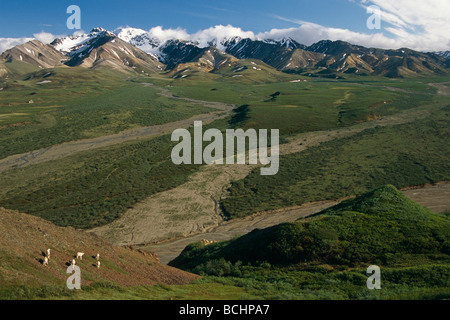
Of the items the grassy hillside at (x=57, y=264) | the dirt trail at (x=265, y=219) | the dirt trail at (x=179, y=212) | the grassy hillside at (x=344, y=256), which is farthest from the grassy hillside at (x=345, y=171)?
the grassy hillside at (x=57, y=264)

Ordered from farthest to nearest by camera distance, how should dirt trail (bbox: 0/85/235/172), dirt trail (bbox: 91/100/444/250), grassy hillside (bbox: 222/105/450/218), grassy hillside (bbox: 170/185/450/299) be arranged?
dirt trail (bbox: 0/85/235/172)
grassy hillside (bbox: 222/105/450/218)
dirt trail (bbox: 91/100/444/250)
grassy hillside (bbox: 170/185/450/299)

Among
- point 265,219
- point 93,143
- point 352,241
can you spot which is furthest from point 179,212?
point 93,143

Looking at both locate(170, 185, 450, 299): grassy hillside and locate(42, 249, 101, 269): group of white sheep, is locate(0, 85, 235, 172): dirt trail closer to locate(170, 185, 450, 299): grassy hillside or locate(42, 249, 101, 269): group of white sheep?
locate(170, 185, 450, 299): grassy hillside

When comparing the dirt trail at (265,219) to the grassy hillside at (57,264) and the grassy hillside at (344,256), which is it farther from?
the grassy hillside at (57,264)

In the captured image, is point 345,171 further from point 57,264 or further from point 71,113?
point 71,113

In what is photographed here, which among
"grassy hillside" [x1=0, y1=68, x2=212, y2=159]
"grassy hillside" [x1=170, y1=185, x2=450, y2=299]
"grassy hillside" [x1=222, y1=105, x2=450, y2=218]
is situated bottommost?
"grassy hillside" [x1=170, y1=185, x2=450, y2=299]

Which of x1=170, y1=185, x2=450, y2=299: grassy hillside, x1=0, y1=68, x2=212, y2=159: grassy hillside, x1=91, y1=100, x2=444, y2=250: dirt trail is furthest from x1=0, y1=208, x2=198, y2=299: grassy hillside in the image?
x1=0, y1=68, x2=212, y2=159: grassy hillside
